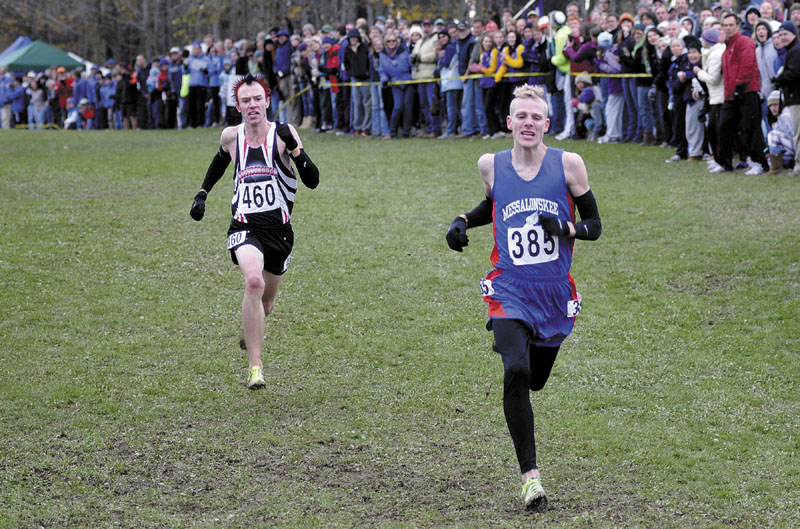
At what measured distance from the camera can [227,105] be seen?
2833 centimetres

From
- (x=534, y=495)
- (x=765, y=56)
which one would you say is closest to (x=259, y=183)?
(x=534, y=495)

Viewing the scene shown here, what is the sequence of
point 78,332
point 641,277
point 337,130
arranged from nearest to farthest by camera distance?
point 78,332
point 641,277
point 337,130

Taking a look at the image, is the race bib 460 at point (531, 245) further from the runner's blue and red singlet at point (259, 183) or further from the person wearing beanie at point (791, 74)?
the person wearing beanie at point (791, 74)

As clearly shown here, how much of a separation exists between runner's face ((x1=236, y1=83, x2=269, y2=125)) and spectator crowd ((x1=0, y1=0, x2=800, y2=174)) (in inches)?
360

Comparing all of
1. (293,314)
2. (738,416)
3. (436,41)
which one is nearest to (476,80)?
(436,41)

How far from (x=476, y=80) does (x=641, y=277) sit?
11.2 m

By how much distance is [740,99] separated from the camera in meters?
14.7

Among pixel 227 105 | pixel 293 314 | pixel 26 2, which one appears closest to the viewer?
pixel 293 314

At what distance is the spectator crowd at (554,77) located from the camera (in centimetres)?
1490

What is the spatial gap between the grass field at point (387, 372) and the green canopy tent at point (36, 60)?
28.9 m

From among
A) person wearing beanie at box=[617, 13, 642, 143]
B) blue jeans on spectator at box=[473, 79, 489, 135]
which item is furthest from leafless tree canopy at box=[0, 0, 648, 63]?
person wearing beanie at box=[617, 13, 642, 143]

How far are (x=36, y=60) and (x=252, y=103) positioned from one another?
125 feet

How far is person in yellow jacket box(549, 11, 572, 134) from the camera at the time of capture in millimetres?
19547

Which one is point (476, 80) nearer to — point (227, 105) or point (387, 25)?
point (387, 25)
